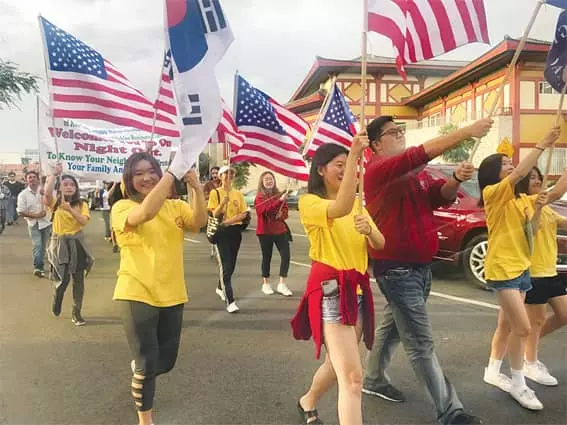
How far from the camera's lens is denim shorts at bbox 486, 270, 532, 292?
3.34m

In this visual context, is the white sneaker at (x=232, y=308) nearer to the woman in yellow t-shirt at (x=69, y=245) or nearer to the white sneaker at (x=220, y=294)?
the white sneaker at (x=220, y=294)

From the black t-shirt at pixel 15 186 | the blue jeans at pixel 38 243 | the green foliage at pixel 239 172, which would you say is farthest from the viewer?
the black t-shirt at pixel 15 186

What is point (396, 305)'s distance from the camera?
9.93 ft

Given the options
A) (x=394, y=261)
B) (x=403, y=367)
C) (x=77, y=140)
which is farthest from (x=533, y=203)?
(x=77, y=140)

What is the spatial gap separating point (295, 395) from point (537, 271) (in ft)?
5.94

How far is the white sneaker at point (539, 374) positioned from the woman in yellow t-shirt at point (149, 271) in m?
2.47

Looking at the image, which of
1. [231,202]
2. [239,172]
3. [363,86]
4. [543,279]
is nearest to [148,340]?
[363,86]

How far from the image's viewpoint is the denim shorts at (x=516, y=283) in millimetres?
3336

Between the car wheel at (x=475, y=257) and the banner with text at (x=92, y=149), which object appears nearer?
the banner with text at (x=92, y=149)

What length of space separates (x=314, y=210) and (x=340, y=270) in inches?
12.9

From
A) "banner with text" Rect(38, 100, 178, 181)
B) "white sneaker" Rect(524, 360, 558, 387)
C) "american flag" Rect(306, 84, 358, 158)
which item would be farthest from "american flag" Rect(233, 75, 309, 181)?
"white sneaker" Rect(524, 360, 558, 387)

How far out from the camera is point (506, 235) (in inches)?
135

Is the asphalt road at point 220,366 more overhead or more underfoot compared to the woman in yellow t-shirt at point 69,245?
more underfoot

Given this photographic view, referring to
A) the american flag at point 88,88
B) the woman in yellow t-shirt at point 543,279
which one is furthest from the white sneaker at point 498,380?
the american flag at point 88,88
